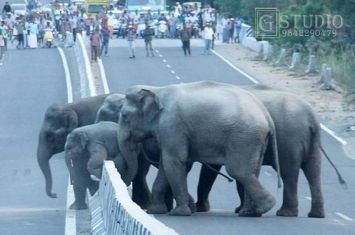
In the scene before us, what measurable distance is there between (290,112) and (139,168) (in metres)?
2.56

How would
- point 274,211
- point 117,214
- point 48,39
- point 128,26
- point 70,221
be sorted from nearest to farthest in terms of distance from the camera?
1. point 117,214
2. point 70,221
3. point 274,211
4. point 48,39
5. point 128,26

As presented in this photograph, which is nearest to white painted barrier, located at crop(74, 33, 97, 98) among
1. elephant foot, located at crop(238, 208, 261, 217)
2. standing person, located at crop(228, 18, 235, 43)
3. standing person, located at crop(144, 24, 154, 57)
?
standing person, located at crop(144, 24, 154, 57)

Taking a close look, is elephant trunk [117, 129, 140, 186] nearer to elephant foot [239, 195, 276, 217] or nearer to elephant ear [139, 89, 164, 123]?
elephant ear [139, 89, 164, 123]

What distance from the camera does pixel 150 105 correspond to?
17078mm

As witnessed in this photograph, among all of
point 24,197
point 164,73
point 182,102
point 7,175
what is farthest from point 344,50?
point 182,102

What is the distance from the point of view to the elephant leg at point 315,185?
17328 mm

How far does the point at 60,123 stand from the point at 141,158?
7.61ft

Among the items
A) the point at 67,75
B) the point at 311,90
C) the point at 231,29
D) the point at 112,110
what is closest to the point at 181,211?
the point at 112,110

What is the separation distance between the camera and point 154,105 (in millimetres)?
17047

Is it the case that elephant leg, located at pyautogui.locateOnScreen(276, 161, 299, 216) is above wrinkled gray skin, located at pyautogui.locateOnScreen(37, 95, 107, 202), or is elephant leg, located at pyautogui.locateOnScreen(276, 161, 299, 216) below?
below

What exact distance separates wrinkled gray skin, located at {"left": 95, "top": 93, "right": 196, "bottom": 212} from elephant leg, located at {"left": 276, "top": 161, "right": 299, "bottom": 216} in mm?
1397

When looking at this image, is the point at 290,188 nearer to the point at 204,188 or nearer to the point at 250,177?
the point at 250,177

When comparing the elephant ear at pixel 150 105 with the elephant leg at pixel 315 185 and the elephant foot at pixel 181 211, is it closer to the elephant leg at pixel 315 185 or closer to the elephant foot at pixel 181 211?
the elephant foot at pixel 181 211

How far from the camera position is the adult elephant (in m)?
17.0
